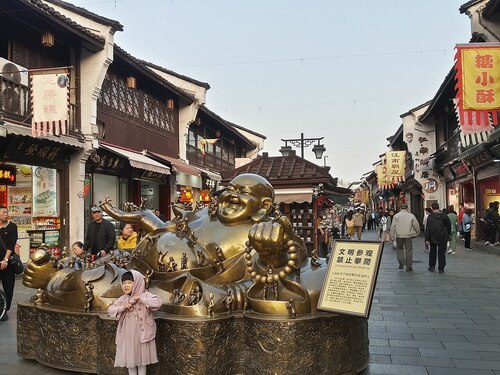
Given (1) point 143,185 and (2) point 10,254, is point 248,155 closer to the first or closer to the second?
(1) point 143,185

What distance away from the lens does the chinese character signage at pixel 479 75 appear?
11.9 m

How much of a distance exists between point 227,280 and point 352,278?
1185 mm

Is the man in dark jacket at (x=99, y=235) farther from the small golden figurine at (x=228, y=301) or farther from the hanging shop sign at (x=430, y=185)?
the hanging shop sign at (x=430, y=185)

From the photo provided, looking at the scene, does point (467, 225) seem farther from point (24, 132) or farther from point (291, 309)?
point (291, 309)

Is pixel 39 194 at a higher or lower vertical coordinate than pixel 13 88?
lower

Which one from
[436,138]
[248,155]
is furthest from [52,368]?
[248,155]

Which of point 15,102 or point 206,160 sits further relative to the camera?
point 206,160

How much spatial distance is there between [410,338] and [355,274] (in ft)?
8.28

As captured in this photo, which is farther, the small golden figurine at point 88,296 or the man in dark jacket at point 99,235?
the man in dark jacket at point 99,235

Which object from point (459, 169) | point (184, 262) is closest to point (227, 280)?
point (184, 262)

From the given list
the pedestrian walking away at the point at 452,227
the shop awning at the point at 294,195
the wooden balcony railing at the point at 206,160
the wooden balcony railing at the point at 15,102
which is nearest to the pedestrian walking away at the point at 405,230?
the shop awning at the point at 294,195

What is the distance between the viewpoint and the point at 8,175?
448 inches

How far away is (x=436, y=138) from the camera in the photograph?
25.7 meters

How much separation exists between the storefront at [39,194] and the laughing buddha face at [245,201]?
8686 millimetres
